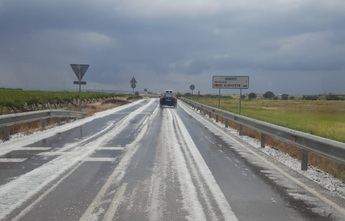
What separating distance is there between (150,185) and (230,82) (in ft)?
105

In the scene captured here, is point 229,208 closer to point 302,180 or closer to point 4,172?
point 302,180

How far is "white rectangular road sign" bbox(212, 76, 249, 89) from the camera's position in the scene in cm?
3994

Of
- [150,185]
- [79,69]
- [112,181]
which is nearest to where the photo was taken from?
[150,185]

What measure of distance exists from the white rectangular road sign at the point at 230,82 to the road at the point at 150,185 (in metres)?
22.1

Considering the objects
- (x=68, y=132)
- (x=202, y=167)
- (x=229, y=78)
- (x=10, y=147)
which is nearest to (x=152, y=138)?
(x=68, y=132)

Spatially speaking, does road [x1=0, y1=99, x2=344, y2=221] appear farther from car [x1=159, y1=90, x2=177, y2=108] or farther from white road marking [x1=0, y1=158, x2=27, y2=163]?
car [x1=159, y1=90, x2=177, y2=108]

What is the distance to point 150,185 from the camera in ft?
34.9

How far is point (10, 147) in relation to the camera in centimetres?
1728

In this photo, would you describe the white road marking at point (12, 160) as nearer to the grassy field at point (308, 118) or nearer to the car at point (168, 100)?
the grassy field at point (308, 118)

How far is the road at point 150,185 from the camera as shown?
831 centimetres

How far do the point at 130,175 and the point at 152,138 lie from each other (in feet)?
30.4

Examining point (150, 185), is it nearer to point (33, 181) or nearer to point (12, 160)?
point (33, 181)

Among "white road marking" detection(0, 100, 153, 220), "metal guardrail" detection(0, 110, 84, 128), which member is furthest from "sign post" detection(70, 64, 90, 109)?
"white road marking" detection(0, 100, 153, 220)

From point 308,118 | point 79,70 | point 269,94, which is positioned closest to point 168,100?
point 308,118
